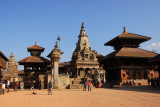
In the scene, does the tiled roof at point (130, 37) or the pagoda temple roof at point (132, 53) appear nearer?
the pagoda temple roof at point (132, 53)

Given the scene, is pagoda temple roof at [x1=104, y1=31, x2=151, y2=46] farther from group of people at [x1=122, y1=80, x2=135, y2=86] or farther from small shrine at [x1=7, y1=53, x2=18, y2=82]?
small shrine at [x1=7, y1=53, x2=18, y2=82]

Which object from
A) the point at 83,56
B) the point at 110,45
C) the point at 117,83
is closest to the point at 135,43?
the point at 110,45

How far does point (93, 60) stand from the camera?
155ft

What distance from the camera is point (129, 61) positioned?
3428 cm

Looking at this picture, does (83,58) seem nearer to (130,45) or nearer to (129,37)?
(130,45)

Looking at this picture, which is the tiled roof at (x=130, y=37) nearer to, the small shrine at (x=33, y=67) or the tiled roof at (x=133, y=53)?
the tiled roof at (x=133, y=53)

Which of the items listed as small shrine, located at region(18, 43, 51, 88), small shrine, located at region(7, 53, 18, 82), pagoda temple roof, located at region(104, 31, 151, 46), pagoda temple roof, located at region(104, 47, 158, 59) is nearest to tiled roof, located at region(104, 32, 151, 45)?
pagoda temple roof, located at region(104, 31, 151, 46)

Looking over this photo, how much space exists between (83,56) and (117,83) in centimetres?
1591

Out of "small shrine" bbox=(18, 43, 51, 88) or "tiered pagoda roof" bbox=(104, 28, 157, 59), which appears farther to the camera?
"small shrine" bbox=(18, 43, 51, 88)

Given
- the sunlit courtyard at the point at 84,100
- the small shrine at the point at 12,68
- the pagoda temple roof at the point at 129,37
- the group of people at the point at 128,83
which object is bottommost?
the group of people at the point at 128,83

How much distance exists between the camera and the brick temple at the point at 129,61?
3308 cm

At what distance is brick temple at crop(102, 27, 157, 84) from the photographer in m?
33.1

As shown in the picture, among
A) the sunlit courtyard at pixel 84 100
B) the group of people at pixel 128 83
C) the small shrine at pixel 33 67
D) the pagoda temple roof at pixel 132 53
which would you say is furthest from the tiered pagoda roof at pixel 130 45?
the sunlit courtyard at pixel 84 100

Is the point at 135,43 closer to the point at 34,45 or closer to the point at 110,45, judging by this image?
the point at 110,45
